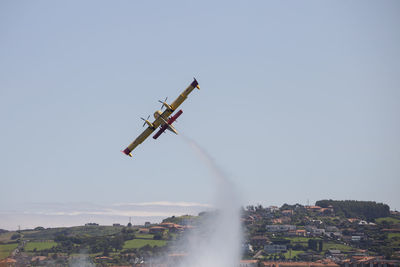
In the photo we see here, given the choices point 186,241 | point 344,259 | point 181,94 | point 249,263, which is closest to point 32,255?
point 186,241

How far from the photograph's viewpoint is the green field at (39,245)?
10796 centimetres

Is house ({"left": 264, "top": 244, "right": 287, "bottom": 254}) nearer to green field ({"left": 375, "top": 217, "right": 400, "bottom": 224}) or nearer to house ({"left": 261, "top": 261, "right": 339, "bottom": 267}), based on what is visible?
house ({"left": 261, "top": 261, "right": 339, "bottom": 267})

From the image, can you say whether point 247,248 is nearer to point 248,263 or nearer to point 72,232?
point 248,263

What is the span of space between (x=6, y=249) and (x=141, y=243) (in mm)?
49223

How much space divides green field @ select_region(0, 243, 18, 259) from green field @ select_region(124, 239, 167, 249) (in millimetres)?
41347

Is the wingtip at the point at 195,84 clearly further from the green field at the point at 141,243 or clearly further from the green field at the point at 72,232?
the green field at the point at 141,243

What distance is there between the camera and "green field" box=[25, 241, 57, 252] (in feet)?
354

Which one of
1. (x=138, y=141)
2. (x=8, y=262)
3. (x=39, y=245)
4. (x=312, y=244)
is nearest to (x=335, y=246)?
(x=312, y=244)

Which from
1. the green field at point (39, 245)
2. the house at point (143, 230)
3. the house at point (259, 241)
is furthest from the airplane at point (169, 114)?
the house at point (143, 230)

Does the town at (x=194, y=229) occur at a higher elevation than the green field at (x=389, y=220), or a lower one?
lower

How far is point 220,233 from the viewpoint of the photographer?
111m

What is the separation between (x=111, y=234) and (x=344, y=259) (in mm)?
57810

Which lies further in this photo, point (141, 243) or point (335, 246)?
point (335, 246)

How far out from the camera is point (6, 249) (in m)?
96.0
